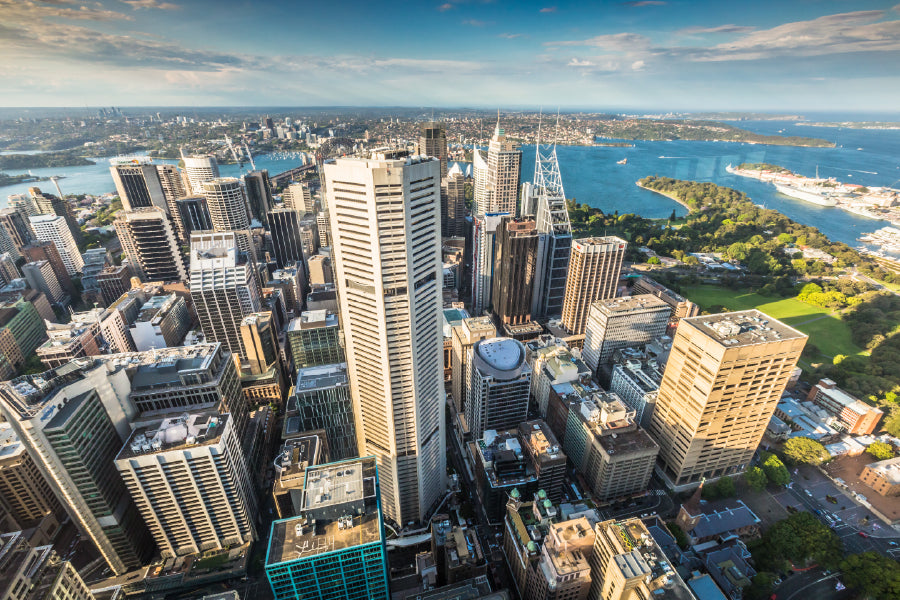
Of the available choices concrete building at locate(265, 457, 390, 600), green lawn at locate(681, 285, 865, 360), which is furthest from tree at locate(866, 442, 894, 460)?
concrete building at locate(265, 457, 390, 600)

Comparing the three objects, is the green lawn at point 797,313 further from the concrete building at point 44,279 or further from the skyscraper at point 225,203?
the concrete building at point 44,279

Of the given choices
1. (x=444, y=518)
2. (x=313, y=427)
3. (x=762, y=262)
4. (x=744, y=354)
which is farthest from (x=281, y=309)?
(x=762, y=262)

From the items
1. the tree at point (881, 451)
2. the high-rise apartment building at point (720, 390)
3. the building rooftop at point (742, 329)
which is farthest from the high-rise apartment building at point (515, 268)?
the tree at point (881, 451)

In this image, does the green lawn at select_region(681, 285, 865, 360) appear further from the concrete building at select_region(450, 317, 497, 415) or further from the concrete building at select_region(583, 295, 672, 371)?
the concrete building at select_region(450, 317, 497, 415)

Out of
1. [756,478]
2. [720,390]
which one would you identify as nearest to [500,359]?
[720,390]

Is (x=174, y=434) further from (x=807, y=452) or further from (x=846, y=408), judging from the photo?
(x=846, y=408)

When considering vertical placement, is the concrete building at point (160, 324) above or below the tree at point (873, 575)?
above
